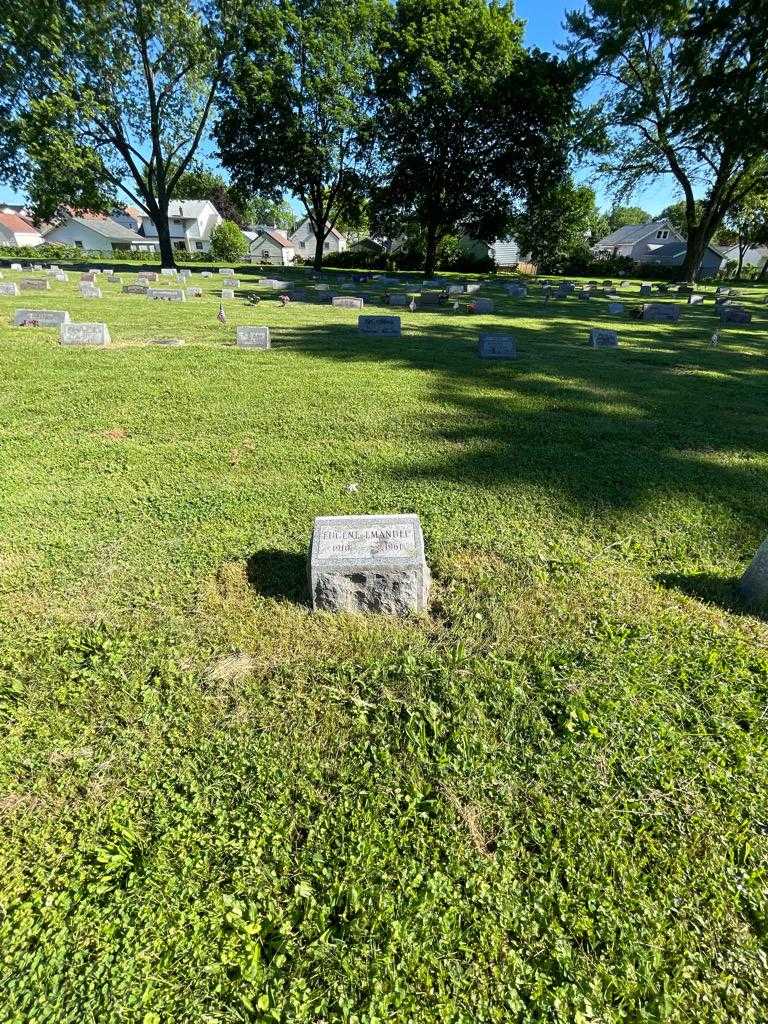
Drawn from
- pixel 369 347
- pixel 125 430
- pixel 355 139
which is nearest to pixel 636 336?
pixel 369 347

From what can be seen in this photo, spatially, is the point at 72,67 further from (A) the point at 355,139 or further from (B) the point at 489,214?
(B) the point at 489,214

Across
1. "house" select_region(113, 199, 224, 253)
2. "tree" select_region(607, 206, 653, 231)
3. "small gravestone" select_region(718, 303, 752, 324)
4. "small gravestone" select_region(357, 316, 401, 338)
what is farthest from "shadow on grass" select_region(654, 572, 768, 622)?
"tree" select_region(607, 206, 653, 231)

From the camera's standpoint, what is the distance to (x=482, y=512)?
3.81 metres

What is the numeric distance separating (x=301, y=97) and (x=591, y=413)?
95.7 feet

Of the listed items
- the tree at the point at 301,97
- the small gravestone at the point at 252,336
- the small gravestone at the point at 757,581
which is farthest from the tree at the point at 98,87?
the small gravestone at the point at 757,581

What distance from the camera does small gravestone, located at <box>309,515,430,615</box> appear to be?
2723 mm

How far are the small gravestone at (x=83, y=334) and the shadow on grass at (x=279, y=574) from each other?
6.93m

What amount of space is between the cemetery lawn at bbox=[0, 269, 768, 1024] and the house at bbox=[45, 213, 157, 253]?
67.6 metres

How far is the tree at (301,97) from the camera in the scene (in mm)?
24594

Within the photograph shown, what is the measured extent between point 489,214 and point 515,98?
5.70 m

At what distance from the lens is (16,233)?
61219 millimetres

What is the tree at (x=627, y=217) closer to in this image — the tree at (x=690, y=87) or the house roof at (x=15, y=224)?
the tree at (x=690, y=87)

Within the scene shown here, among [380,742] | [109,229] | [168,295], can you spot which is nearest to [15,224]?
[109,229]

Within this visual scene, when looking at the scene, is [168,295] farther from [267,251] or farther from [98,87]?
[267,251]
